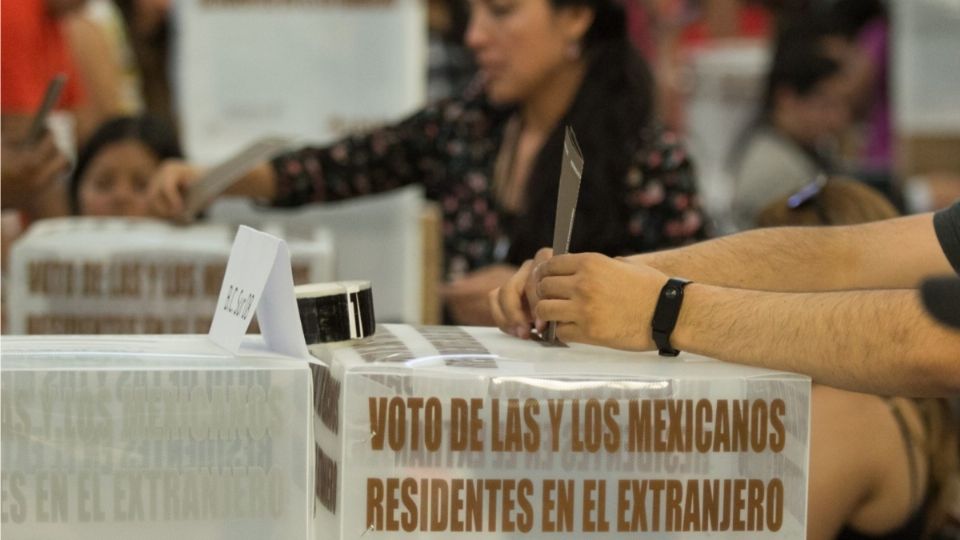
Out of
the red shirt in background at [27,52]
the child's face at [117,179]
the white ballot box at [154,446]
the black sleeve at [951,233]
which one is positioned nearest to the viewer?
the white ballot box at [154,446]

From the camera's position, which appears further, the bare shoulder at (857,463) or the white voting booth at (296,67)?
the white voting booth at (296,67)

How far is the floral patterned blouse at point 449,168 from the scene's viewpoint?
234cm

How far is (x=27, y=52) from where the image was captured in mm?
3236

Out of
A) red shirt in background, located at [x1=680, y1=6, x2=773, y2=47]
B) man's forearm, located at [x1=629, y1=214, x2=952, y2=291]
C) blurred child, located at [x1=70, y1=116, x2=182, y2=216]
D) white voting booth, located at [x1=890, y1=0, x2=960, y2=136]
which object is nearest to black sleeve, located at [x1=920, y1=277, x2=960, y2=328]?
man's forearm, located at [x1=629, y1=214, x2=952, y2=291]

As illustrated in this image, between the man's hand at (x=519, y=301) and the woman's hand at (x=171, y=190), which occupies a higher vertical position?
the woman's hand at (x=171, y=190)

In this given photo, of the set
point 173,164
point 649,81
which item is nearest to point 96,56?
point 173,164

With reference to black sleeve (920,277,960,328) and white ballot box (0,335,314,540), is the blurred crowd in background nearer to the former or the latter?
white ballot box (0,335,314,540)

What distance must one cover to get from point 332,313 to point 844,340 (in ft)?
1.33

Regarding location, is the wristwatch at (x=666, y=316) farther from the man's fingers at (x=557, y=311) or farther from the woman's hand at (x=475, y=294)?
the woman's hand at (x=475, y=294)

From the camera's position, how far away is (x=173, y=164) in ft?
7.79

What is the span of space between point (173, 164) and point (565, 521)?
146cm

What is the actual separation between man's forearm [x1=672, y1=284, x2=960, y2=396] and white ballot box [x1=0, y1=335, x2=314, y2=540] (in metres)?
0.34

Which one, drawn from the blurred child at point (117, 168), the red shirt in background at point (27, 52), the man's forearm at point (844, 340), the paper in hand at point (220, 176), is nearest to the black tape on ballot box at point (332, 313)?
the man's forearm at point (844, 340)

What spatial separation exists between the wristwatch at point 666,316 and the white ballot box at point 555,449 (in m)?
0.10
